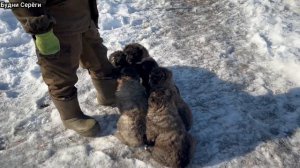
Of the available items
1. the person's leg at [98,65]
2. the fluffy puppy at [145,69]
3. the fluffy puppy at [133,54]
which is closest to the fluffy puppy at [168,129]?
the fluffy puppy at [145,69]

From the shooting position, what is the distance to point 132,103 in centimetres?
426

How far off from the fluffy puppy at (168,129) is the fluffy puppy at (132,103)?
18 centimetres

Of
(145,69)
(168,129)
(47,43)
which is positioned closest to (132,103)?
(145,69)

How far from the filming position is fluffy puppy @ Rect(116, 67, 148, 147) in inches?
167

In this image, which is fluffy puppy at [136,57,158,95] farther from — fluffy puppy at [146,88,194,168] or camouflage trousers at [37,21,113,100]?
camouflage trousers at [37,21,113,100]

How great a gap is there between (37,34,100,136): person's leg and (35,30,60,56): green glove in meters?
0.16

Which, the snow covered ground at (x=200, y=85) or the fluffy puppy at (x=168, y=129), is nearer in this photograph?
the fluffy puppy at (x=168, y=129)

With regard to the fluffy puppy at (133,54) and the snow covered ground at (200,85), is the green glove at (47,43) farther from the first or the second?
the snow covered ground at (200,85)

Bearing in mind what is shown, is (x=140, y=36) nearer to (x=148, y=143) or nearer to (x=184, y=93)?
(x=184, y=93)

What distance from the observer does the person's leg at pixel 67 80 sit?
13.4 feet

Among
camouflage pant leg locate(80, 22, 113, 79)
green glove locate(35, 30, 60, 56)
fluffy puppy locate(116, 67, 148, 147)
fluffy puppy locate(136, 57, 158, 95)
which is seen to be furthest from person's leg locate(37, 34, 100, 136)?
fluffy puppy locate(136, 57, 158, 95)

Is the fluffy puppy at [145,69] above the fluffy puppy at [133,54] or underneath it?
underneath

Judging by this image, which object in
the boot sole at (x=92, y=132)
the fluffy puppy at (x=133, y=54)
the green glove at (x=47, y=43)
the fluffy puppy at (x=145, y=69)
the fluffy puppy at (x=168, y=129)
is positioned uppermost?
the green glove at (x=47, y=43)

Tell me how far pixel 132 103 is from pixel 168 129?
0.50 m
